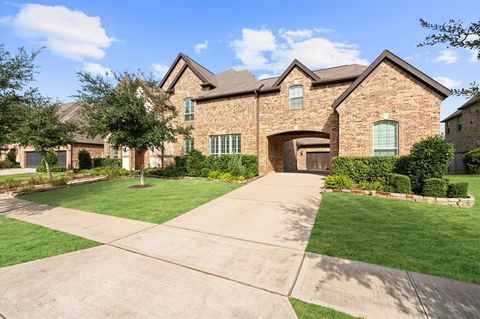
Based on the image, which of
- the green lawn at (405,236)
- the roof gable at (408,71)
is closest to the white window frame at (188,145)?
the roof gable at (408,71)

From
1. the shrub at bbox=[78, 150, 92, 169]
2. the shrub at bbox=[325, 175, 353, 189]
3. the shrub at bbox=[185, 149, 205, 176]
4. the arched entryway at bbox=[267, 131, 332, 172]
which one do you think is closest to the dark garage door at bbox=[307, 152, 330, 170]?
the arched entryway at bbox=[267, 131, 332, 172]

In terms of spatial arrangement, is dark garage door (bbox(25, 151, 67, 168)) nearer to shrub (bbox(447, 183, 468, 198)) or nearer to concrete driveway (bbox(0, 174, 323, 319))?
concrete driveway (bbox(0, 174, 323, 319))

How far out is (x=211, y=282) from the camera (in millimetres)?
3443

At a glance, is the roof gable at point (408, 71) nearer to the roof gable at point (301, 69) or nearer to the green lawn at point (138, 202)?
the roof gable at point (301, 69)

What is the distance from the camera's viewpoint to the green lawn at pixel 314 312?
2.69 metres

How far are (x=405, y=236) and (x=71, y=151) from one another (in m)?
30.0

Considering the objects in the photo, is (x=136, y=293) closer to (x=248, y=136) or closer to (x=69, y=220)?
(x=69, y=220)

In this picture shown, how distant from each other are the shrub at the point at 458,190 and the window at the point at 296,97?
9.96 metres

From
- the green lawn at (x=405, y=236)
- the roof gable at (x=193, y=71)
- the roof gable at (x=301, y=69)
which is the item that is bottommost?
the green lawn at (x=405, y=236)

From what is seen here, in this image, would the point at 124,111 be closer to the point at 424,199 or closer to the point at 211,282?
the point at 211,282

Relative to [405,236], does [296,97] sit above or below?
above

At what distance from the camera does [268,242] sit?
16.5 feet

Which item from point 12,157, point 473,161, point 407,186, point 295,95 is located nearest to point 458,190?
point 407,186

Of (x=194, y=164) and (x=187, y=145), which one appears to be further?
(x=187, y=145)
